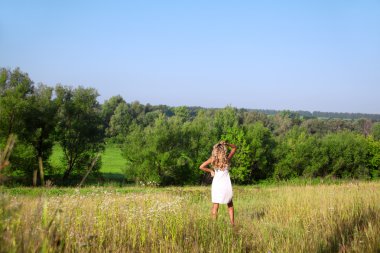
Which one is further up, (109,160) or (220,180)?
(220,180)

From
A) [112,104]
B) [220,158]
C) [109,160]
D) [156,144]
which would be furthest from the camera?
[112,104]

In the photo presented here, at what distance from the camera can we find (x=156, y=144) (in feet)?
123

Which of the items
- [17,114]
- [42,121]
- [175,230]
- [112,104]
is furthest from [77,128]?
[112,104]

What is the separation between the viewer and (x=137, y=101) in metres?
94.7

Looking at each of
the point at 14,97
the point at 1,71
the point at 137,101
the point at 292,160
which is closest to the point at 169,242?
the point at 14,97

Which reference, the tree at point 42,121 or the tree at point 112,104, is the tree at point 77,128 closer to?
the tree at point 42,121

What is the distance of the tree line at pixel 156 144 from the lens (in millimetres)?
31953

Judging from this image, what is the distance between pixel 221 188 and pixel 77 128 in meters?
30.0

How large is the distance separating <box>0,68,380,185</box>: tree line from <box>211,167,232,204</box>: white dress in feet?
68.1

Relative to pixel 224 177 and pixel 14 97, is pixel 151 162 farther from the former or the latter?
pixel 224 177

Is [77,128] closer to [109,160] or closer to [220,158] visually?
[109,160]

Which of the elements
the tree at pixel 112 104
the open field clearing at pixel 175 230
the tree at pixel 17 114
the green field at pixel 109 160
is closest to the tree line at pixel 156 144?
the tree at pixel 17 114

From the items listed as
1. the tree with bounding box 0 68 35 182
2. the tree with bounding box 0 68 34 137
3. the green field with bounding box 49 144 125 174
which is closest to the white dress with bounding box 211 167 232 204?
the tree with bounding box 0 68 35 182

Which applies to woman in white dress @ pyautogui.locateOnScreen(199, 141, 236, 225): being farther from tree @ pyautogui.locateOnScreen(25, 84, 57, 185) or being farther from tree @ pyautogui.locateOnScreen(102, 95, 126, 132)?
tree @ pyautogui.locateOnScreen(102, 95, 126, 132)
